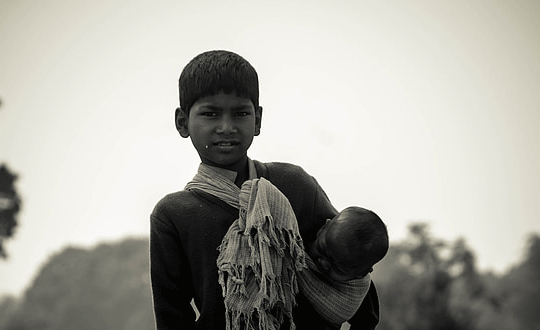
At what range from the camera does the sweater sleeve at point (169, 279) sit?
400 centimetres

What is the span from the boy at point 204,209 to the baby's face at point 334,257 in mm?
195

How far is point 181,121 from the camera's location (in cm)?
414

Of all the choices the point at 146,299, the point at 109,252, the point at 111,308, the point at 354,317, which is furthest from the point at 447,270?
the point at 109,252

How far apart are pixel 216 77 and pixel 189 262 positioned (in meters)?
0.77

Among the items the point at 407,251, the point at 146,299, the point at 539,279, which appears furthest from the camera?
the point at 146,299

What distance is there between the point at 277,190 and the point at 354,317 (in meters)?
0.76

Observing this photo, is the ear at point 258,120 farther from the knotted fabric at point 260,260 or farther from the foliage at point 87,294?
the foliage at point 87,294

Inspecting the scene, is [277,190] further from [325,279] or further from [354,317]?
[354,317]

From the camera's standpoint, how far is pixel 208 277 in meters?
3.96

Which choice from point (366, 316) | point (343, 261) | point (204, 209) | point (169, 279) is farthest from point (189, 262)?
point (366, 316)

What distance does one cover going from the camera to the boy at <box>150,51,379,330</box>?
3965mm

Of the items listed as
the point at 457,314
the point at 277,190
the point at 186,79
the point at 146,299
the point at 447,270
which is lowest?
the point at 277,190

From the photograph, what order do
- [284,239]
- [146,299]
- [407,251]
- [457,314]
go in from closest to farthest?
[284,239], [457,314], [407,251], [146,299]

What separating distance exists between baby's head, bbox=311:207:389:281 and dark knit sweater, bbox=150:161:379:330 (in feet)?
0.97
